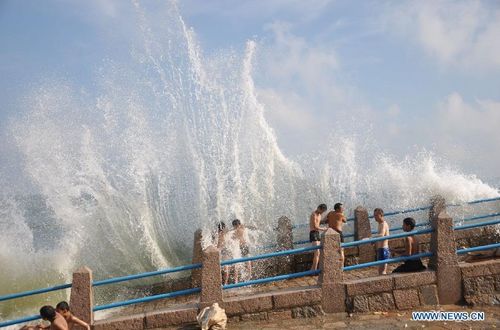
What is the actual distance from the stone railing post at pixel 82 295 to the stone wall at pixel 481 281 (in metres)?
6.52

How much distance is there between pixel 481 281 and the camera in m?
8.02

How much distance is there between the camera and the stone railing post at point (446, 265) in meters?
7.95

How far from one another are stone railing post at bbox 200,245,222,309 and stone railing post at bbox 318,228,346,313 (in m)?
1.82

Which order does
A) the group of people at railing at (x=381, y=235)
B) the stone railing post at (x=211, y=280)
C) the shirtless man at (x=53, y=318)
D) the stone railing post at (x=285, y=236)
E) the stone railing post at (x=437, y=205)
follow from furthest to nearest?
1. the stone railing post at (x=437, y=205)
2. the stone railing post at (x=285, y=236)
3. the group of people at railing at (x=381, y=235)
4. the stone railing post at (x=211, y=280)
5. the shirtless man at (x=53, y=318)

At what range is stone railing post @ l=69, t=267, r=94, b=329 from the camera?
288 inches

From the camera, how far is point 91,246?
16078mm

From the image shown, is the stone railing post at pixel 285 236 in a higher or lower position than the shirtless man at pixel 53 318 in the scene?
higher

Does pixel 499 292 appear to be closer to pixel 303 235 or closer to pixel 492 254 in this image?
pixel 492 254

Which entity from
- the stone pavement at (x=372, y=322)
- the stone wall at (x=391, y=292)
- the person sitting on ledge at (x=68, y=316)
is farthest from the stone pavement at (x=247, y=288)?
the person sitting on ledge at (x=68, y=316)

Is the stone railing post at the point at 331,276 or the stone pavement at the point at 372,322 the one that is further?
the stone railing post at the point at 331,276

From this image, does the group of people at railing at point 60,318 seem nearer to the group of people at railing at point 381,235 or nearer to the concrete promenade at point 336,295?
the concrete promenade at point 336,295

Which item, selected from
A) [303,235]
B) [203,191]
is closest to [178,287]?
[203,191]

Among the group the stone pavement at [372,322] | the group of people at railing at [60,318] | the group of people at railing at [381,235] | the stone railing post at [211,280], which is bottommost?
the stone pavement at [372,322]

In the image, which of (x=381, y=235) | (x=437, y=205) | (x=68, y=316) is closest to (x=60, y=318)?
(x=68, y=316)
